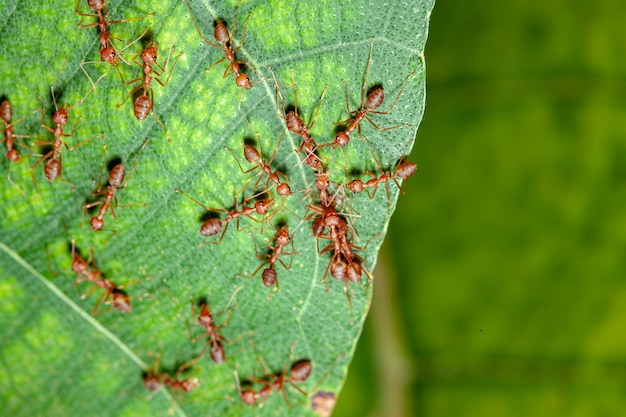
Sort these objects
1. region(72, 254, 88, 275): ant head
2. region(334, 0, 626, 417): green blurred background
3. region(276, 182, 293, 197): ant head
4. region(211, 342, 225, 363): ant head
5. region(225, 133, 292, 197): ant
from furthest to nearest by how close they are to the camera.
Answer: region(334, 0, 626, 417): green blurred background
region(211, 342, 225, 363): ant head
region(72, 254, 88, 275): ant head
region(276, 182, 293, 197): ant head
region(225, 133, 292, 197): ant

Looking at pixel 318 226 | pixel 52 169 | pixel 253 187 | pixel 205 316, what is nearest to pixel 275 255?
pixel 318 226

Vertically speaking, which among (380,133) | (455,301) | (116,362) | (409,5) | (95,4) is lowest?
(116,362)

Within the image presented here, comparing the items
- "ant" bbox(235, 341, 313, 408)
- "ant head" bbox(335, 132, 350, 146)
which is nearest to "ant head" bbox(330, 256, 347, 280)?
"ant" bbox(235, 341, 313, 408)

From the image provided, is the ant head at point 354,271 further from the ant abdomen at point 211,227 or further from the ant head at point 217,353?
the ant head at point 217,353

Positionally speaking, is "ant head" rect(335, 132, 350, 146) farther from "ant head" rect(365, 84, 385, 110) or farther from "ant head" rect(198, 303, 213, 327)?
"ant head" rect(198, 303, 213, 327)

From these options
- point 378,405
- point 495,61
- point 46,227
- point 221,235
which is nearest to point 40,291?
point 46,227

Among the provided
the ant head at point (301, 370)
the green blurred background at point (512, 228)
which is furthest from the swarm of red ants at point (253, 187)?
the green blurred background at point (512, 228)

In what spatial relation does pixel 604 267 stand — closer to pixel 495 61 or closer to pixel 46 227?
pixel 495 61
